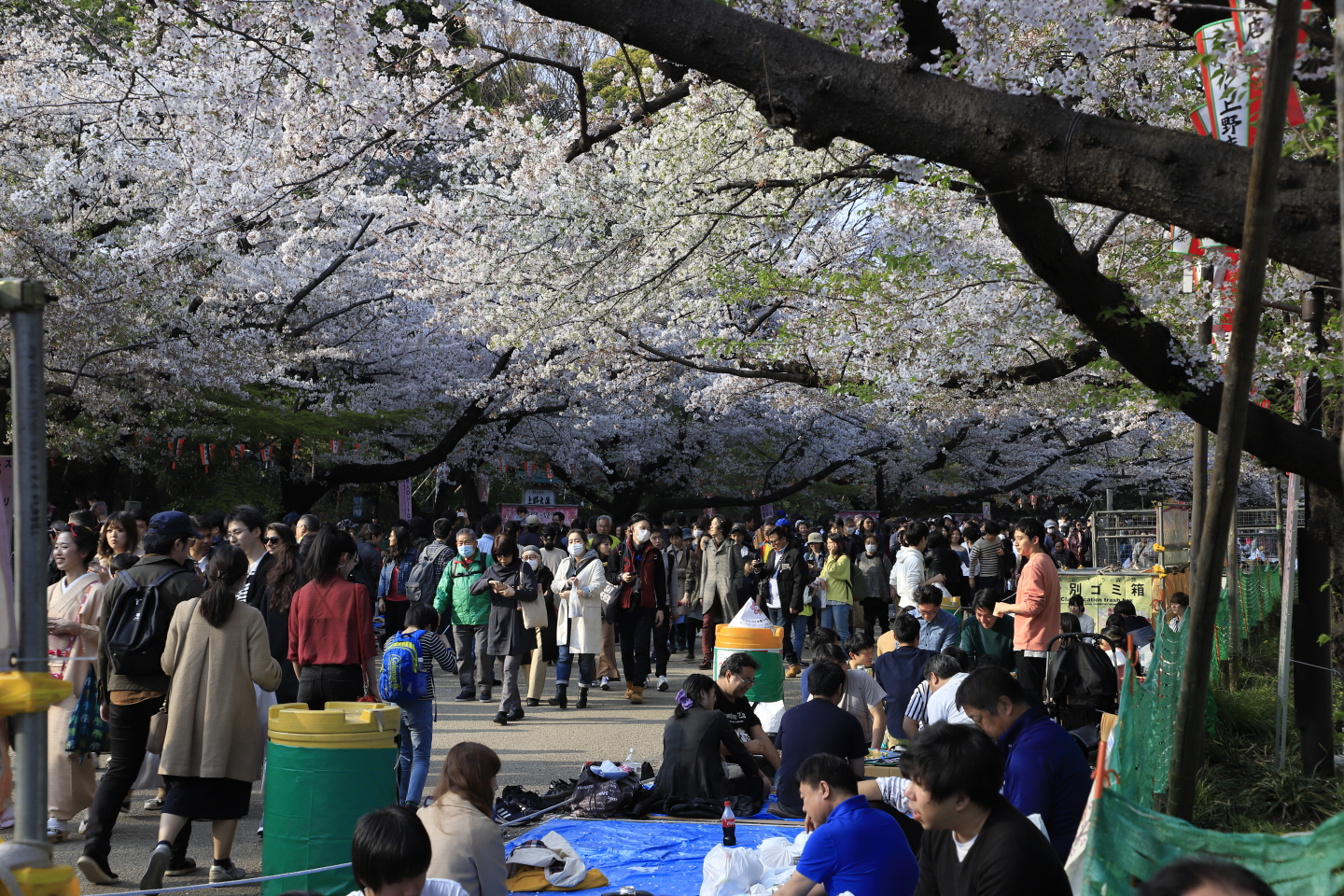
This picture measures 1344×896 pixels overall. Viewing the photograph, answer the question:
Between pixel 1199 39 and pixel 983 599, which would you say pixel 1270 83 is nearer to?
pixel 1199 39

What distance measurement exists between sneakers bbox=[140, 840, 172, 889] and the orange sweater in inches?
274

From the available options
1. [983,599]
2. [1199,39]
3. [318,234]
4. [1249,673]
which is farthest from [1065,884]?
[318,234]

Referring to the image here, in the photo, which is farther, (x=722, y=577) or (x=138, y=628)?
(x=722, y=577)

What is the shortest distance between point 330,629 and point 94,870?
1.68m

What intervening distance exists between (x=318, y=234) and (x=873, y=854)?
52.0 feet

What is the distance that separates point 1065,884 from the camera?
3428mm

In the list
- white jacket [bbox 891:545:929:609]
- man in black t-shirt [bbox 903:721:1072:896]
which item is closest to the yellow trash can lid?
man in black t-shirt [bbox 903:721:1072:896]

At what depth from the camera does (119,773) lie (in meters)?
5.76

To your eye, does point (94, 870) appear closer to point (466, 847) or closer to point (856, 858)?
point (466, 847)

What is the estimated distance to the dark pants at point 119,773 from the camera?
5.68 metres

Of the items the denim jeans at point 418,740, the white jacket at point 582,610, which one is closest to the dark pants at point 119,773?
the denim jeans at point 418,740

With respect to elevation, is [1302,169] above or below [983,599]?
above

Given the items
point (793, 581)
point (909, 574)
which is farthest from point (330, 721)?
point (793, 581)

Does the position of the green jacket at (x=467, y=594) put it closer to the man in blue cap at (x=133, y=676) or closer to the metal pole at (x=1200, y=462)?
the man in blue cap at (x=133, y=676)
